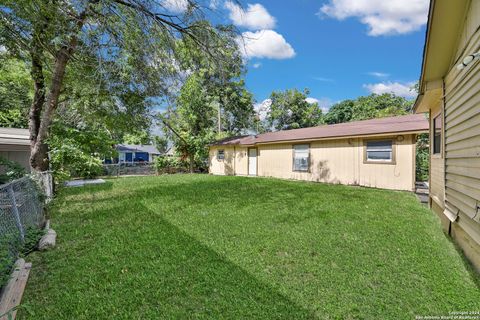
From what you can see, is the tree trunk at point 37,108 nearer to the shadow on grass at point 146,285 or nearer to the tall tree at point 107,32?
the tall tree at point 107,32

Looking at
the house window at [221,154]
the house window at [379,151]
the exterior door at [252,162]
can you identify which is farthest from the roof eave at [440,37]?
the house window at [221,154]

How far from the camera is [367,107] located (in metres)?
29.8

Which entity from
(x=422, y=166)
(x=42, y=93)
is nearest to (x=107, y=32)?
(x=42, y=93)

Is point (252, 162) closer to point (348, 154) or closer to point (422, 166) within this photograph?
point (348, 154)

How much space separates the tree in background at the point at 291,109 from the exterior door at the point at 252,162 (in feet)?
42.1

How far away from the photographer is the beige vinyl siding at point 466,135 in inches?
114

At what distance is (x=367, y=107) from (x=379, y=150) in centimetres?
2277

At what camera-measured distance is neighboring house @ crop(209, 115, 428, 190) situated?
932cm

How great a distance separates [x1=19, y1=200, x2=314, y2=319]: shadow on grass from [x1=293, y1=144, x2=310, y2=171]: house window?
960 centimetres

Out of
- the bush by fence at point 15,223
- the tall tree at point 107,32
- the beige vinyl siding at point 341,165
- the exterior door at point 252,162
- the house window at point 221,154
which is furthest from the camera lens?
the house window at point 221,154

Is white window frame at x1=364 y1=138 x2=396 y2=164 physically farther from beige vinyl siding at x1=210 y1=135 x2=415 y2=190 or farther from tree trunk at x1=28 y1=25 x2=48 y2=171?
tree trunk at x1=28 y1=25 x2=48 y2=171

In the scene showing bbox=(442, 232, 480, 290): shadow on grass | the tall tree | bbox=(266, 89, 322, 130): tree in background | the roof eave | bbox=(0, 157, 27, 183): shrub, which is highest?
bbox=(266, 89, 322, 130): tree in background

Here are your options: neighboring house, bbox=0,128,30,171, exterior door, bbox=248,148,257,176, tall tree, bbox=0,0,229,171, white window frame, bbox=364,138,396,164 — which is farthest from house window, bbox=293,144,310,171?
neighboring house, bbox=0,128,30,171

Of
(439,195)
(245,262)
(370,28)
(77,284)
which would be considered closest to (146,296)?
(77,284)
